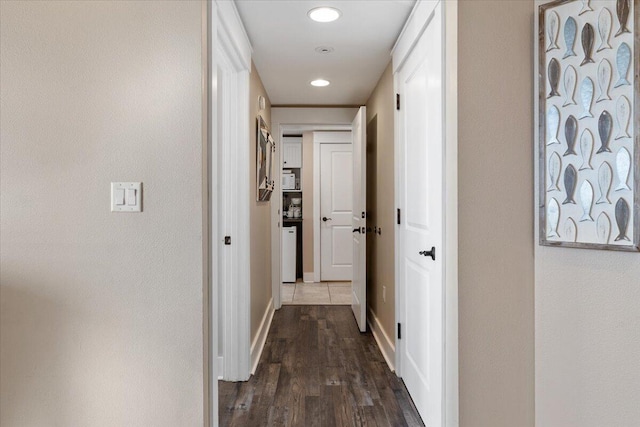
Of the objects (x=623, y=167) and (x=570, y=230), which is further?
(x=570, y=230)

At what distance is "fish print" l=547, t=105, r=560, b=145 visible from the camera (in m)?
1.43

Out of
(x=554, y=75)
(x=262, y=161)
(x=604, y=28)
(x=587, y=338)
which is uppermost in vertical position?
(x=604, y=28)

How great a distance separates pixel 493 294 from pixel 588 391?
44 centimetres

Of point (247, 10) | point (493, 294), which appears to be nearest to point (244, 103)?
point (247, 10)

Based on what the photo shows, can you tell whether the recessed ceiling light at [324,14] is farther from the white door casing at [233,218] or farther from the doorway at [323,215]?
the doorway at [323,215]

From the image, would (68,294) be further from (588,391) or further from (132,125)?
(588,391)

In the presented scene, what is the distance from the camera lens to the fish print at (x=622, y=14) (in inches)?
48.9

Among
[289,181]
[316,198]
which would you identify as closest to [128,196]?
[316,198]

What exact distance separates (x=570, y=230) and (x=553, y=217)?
0.24 feet

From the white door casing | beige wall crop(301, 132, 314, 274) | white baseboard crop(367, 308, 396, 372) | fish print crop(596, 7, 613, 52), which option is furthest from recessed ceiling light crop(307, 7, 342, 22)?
beige wall crop(301, 132, 314, 274)

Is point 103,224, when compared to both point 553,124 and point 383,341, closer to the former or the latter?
point 553,124

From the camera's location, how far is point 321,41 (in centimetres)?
251

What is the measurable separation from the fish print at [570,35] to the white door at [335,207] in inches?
168

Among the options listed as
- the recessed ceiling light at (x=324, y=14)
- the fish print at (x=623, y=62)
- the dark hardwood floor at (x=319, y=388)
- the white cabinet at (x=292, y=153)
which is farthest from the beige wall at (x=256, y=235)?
the white cabinet at (x=292, y=153)
